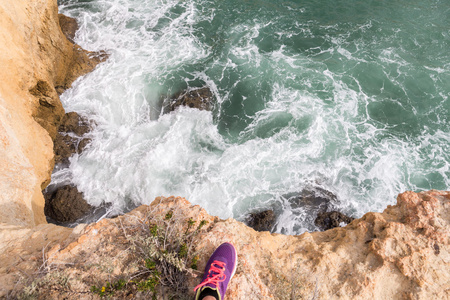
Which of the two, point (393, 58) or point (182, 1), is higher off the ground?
point (182, 1)

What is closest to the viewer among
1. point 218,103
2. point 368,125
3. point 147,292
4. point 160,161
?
point 147,292

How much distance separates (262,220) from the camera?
8.94 meters

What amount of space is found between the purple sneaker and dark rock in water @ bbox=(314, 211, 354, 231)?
5693 mm

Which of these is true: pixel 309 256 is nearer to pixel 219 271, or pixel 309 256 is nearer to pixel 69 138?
pixel 219 271

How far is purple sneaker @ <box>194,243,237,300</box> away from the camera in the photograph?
11.4 ft

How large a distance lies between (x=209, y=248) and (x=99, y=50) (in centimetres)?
1339

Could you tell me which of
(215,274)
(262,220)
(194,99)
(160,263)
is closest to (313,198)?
(262,220)

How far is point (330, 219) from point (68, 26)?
54.0 ft

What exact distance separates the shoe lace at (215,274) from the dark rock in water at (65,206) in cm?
725

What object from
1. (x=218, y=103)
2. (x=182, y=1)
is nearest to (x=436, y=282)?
(x=218, y=103)

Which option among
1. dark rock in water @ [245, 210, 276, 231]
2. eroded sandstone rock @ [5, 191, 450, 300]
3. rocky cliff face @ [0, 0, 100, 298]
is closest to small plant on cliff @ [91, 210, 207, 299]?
eroded sandstone rock @ [5, 191, 450, 300]

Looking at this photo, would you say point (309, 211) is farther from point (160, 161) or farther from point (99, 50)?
point (99, 50)

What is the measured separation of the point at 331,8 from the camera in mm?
16156

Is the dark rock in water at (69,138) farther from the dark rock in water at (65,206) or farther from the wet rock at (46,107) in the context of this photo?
the dark rock in water at (65,206)
